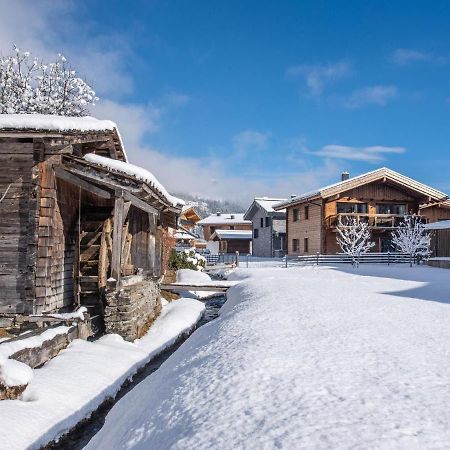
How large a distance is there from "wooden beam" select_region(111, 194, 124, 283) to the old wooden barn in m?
0.02

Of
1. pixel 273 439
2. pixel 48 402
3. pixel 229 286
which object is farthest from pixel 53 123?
pixel 229 286

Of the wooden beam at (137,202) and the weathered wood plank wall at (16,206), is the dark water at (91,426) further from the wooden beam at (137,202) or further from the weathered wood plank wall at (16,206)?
the wooden beam at (137,202)

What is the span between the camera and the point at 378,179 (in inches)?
1204

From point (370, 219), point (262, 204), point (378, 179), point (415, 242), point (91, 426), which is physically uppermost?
point (378, 179)

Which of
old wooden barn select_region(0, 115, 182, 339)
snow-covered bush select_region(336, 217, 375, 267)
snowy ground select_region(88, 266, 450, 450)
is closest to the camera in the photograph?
Answer: snowy ground select_region(88, 266, 450, 450)

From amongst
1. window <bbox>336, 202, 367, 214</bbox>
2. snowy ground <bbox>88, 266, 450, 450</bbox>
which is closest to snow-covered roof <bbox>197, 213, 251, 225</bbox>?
window <bbox>336, 202, 367, 214</bbox>

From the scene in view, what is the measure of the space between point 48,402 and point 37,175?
16.1 ft

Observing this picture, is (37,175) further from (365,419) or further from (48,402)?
(365,419)

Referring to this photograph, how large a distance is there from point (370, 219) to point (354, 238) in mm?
3825

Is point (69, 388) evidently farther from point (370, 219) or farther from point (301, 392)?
point (370, 219)

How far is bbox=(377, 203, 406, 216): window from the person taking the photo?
32.1 m

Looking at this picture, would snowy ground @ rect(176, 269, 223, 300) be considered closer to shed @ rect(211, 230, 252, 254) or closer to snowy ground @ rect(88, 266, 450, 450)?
snowy ground @ rect(88, 266, 450, 450)

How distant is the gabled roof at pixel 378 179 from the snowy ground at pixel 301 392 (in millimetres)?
23295

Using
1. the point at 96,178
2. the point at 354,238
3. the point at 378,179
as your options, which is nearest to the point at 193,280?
the point at 354,238
